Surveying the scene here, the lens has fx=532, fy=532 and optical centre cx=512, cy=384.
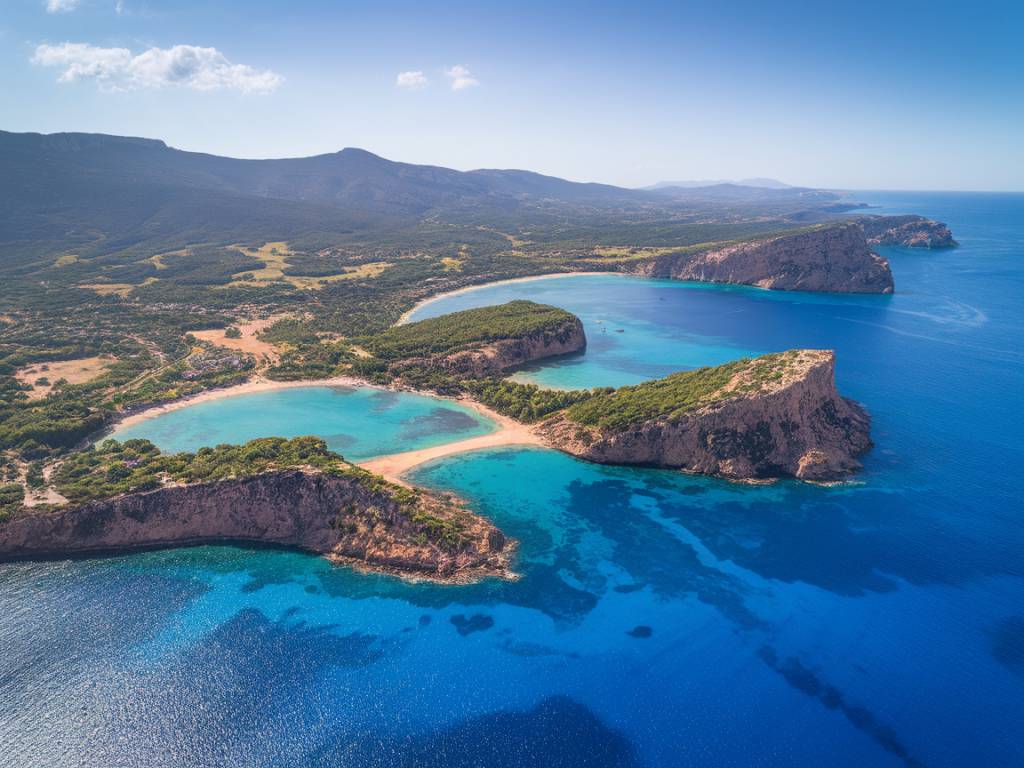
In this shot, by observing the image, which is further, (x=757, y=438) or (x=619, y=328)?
(x=619, y=328)

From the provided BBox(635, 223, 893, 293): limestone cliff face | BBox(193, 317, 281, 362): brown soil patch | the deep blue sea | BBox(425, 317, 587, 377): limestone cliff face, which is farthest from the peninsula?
BBox(635, 223, 893, 293): limestone cliff face

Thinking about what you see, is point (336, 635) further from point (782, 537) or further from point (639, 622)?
point (782, 537)

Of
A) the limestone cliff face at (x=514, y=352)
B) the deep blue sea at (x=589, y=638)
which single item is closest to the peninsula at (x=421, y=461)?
the limestone cliff face at (x=514, y=352)

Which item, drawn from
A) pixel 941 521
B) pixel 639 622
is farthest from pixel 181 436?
pixel 941 521

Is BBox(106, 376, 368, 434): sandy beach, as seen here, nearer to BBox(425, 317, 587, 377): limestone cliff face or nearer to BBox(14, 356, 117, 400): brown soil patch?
BBox(425, 317, 587, 377): limestone cliff face

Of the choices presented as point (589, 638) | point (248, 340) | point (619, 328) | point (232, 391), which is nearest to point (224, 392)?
point (232, 391)

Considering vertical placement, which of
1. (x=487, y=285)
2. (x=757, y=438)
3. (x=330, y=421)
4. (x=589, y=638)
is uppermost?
(x=487, y=285)

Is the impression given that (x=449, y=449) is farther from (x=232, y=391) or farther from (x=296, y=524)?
(x=232, y=391)

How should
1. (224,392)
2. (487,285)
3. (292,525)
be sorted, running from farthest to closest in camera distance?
1. (487,285)
2. (224,392)
3. (292,525)
